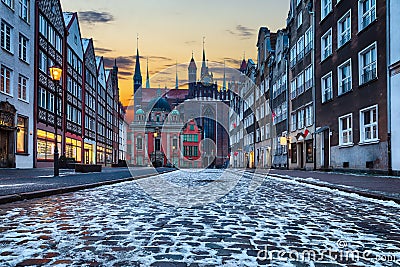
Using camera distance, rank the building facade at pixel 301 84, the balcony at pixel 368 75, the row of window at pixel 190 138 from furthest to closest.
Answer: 1. the row of window at pixel 190 138
2. the building facade at pixel 301 84
3. the balcony at pixel 368 75

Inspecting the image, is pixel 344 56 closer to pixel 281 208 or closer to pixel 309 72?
pixel 309 72

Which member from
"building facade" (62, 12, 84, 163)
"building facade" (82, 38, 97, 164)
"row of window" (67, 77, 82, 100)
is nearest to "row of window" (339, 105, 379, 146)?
"building facade" (62, 12, 84, 163)

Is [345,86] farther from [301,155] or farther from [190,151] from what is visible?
[190,151]

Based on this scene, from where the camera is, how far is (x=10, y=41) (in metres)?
27.9

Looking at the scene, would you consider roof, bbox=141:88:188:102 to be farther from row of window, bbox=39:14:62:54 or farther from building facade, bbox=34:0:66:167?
building facade, bbox=34:0:66:167

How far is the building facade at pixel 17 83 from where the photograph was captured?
26844 millimetres

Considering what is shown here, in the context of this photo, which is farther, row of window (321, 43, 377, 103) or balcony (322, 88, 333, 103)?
balcony (322, 88, 333, 103)

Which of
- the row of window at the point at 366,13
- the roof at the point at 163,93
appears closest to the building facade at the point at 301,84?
the row of window at the point at 366,13

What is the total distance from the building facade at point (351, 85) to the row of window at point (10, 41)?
21.9 m

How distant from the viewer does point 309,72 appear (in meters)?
32.0

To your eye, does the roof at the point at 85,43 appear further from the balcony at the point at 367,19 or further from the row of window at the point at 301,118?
the balcony at the point at 367,19

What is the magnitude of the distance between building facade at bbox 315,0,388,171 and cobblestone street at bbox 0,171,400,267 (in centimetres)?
1306

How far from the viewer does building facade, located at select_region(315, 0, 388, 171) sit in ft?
63.6

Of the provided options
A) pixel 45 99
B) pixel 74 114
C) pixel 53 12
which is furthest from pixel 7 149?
pixel 74 114
